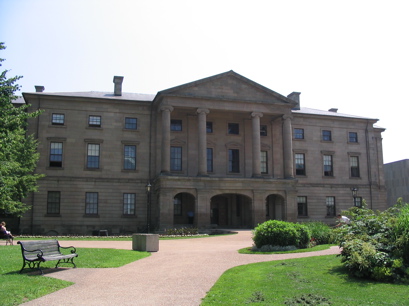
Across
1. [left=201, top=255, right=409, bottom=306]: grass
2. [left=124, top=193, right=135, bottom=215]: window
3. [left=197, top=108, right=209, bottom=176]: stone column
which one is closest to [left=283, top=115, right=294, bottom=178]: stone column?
[left=197, top=108, right=209, bottom=176]: stone column

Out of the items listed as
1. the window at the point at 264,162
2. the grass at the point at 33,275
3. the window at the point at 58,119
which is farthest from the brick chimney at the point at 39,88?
the grass at the point at 33,275

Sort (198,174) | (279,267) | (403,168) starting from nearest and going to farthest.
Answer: (279,267), (198,174), (403,168)

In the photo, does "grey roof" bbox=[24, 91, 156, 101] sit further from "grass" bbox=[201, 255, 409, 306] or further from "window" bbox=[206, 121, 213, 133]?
"grass" bbox=[201, 255, 409, 306]

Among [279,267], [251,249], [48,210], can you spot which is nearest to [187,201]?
[48,210]

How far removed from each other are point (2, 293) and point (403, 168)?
74055 millimetres

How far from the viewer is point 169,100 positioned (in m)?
42.0

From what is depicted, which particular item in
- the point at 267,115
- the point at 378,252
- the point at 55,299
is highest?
the point at 267,115

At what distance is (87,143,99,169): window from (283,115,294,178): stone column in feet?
64.9

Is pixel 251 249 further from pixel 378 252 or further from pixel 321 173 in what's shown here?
pixel 321 173

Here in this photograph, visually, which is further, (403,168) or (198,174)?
(403,168)

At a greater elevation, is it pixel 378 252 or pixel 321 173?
pixel 321 173

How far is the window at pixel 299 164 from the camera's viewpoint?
49.6 m

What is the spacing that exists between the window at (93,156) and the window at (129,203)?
172 inches

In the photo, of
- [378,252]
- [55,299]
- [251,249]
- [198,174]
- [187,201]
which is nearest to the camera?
[55,299]
